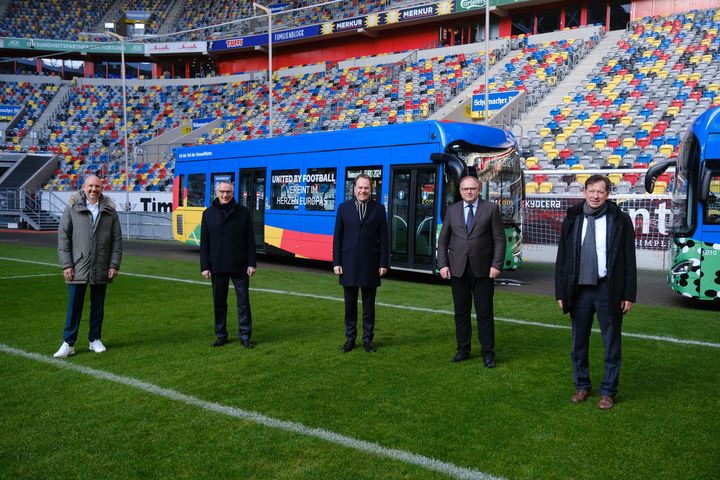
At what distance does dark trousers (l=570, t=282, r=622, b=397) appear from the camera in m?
5.45

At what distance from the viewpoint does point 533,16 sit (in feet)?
122

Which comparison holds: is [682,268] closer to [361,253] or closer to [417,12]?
[361,253]

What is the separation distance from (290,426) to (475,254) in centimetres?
271

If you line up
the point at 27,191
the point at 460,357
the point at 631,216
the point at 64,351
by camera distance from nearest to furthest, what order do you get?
the point at 460,357, the point at 64,351, the point at 631,216, the point at 27,191

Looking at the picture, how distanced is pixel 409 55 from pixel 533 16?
7.42m

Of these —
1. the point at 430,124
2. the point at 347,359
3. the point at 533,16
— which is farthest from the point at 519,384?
the point at 533,16

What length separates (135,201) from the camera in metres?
36.7

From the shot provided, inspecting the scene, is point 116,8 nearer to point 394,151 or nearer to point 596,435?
point 394,151

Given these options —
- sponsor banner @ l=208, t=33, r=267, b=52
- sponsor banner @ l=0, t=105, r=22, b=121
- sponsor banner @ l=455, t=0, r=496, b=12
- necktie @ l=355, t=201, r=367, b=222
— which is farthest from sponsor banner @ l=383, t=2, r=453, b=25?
necktie @ l=355, t=201, r=367, b=222

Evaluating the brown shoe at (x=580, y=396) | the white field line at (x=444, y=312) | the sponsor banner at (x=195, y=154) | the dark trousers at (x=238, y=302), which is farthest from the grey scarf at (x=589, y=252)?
the sponsor banner at (x=195, y=154)

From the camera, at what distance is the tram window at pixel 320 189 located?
15.7 meters

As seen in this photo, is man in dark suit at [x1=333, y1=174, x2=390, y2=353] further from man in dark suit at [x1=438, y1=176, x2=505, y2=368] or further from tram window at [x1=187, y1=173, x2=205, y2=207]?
tram window at [x1=187, y1=173, x2=205, y2=207]

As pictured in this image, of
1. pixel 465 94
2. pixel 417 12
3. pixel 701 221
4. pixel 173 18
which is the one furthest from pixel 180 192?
pixel 173 18

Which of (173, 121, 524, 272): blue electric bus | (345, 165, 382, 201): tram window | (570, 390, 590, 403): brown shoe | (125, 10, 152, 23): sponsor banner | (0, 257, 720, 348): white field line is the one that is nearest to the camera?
(570, 390, 590, 403): brown shoe
